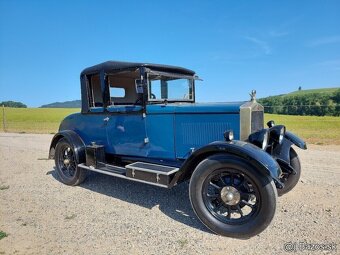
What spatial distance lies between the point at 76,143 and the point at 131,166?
1.69 metres

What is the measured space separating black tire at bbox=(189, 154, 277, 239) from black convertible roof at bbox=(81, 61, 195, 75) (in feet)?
6.28

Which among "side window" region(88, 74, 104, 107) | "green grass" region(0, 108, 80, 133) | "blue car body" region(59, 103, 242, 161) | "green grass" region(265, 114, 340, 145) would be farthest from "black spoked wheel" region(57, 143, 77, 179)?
"green grass" region(0, 108, 80, 133)

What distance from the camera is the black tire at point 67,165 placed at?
5.43 m

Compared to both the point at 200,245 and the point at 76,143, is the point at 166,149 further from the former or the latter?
the point at 76,143

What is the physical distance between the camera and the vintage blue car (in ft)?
11.0

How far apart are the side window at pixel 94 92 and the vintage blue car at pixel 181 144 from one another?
19 mm

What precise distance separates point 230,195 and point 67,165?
3.68 metres

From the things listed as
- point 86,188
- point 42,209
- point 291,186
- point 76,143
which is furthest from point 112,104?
point 291,186

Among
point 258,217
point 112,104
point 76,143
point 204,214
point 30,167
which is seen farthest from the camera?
point 30,167

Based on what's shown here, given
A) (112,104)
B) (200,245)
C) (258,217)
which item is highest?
(112,104)

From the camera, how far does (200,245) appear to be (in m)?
3.12

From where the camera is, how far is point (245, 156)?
10.7 feet

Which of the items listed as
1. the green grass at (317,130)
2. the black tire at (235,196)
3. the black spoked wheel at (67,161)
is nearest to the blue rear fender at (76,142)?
the black spoked wheel at (67,161)

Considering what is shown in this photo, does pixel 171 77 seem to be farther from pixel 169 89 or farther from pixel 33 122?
pixel 33 122
